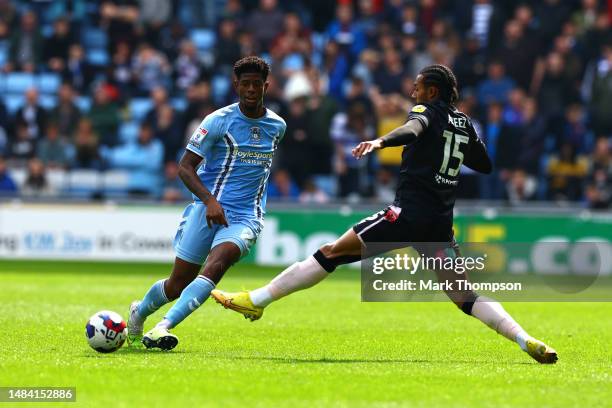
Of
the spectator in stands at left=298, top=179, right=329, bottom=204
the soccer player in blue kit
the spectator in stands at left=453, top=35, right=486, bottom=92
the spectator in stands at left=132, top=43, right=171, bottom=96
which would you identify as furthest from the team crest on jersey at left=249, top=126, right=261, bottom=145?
the spectator in stands at left=132, top=43, right=171, bottom=96

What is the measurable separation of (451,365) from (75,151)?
16332 mm

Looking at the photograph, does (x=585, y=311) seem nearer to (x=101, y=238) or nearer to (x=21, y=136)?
(x=101, y=238)

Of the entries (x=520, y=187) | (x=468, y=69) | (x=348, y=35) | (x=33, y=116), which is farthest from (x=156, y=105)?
(x=520, y=187)

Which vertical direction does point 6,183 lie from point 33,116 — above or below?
below

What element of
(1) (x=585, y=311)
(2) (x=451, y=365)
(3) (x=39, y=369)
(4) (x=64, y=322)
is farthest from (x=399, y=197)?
(1) (x=585, y=311)

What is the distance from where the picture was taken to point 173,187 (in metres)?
23.1

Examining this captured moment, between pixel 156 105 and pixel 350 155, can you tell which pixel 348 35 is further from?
pixel 156 105

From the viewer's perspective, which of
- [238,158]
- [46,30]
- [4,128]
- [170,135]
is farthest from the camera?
[46,30]

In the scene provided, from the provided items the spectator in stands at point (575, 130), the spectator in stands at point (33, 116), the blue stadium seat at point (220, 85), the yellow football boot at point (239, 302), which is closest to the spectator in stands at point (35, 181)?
the spectator in stands at point (33, 116)

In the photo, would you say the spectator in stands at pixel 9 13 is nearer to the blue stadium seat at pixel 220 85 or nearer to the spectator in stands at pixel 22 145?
the spectator in stands at pixel 22 145

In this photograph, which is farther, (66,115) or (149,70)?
(149,70)

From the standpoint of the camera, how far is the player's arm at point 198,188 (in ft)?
31.2

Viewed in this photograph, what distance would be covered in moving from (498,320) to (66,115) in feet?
55.4

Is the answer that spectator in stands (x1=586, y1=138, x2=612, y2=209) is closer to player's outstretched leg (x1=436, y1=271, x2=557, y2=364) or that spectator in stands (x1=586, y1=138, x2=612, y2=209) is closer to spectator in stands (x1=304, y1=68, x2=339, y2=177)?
spectator in stands (x1=304, y1=68, x2=339, y2=177)
